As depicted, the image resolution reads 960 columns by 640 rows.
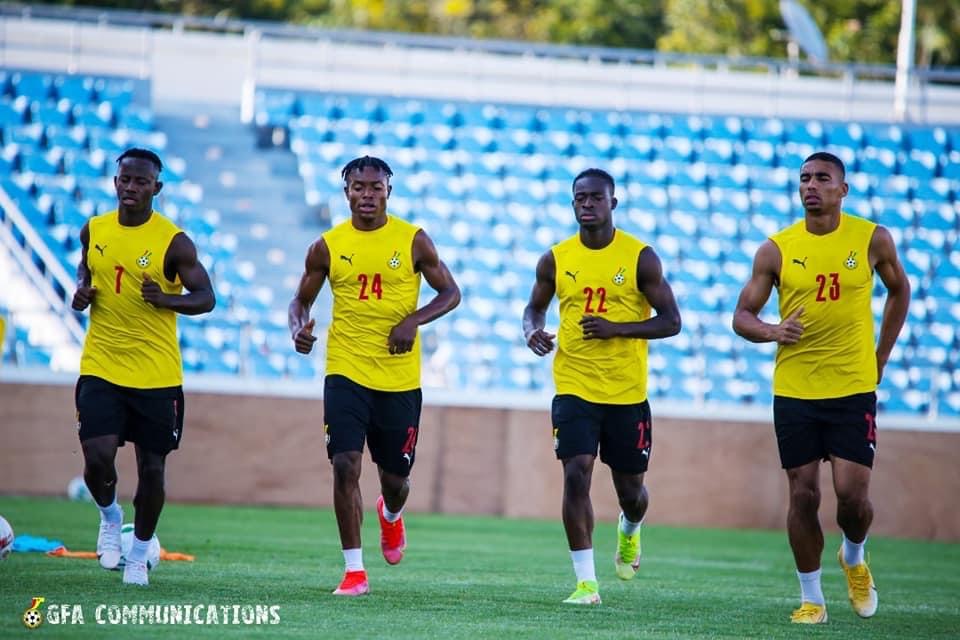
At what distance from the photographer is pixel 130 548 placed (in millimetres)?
9570

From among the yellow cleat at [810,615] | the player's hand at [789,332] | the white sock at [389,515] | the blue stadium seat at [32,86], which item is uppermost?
the blue stadium seat at [32,86]

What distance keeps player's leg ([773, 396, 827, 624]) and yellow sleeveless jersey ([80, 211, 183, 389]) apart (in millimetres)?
3580

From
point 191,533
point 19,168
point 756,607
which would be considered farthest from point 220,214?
point 756,607

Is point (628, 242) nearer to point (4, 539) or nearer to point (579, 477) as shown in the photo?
point (579, 477)

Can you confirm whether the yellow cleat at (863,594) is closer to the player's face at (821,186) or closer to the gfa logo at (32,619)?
the player's face at (821,186)

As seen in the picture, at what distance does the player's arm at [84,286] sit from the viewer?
372 inches

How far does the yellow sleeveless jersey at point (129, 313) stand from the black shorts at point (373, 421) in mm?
991

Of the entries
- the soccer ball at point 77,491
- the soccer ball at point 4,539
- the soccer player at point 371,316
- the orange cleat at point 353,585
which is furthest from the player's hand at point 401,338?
the soccer ball at point 77,491

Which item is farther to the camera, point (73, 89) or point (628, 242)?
point (73, 89)

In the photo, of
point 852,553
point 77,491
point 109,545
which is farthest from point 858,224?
point 77,491

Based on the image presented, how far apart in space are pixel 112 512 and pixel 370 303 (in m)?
1.97

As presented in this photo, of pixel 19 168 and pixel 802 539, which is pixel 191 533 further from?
pixel 19 168

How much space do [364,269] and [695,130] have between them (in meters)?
15.6

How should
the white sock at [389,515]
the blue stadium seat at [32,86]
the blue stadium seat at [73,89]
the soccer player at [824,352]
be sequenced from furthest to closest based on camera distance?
the blue stadium seat at [73,89] < the blue stadium seat at [32,86] < the white sock at [389,515] < the soccer player at [824,352]
